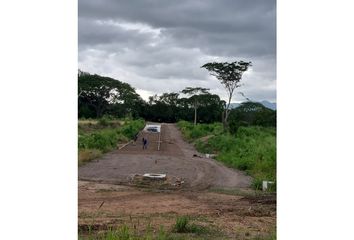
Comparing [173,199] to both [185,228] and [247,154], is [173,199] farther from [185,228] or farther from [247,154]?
[247,154]

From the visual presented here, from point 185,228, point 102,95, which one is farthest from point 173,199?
point 102,95

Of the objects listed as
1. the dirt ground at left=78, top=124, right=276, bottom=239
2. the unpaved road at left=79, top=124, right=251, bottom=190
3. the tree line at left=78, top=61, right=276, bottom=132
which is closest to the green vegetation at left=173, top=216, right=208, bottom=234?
the dirt ground at left=78, top=124, right=276, bottom=239

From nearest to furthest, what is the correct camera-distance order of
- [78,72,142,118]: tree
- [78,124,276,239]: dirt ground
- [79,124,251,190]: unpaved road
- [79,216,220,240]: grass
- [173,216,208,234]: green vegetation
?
1. [79,216,220,240]: grass
2. [173,216,208,234]: green vegetation
3. [78,124,276,239]: dirt ground
4. [79,124,251,190]: unpaved road
5. [78,72,142,118]: tree

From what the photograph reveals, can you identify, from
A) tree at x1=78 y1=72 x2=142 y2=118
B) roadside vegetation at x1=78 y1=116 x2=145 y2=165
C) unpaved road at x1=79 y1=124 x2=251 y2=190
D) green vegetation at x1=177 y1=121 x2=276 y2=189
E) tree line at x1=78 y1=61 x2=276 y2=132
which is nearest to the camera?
unpaved road at x1=79 y1=124 x2=251 y2=190

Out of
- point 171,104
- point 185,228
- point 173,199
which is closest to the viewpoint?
point 185,228

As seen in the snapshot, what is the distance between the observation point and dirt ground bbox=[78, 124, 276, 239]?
432 cm

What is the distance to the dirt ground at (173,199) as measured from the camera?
4324 millimetres

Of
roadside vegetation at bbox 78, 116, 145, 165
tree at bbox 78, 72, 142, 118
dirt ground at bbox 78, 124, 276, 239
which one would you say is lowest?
dirt ground at bbox 78, 124, 276, 239

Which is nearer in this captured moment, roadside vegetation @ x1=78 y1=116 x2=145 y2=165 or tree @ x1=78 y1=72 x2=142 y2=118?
roadside vegetation @ x1=78 y1=116 x2=145 y2=165

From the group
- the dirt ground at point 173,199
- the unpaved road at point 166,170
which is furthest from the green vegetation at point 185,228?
the unpaved road at point 166,170

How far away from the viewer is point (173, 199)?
6.00 m

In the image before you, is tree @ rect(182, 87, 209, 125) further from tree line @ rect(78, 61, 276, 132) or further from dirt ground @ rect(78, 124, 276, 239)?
dirt ground @ rect(78, 124, 276, 239)
